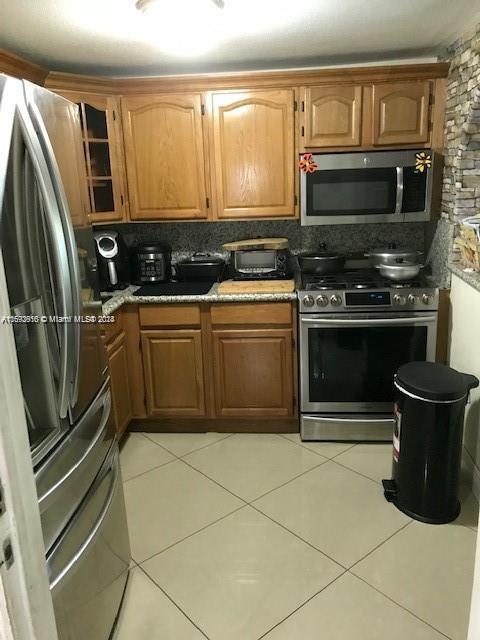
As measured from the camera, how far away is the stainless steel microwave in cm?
284

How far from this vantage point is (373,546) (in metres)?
2.11

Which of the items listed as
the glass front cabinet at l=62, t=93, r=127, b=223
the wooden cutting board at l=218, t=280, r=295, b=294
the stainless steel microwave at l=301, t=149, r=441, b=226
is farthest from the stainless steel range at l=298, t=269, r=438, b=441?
the glass front cabinet at l=62, t=93, r=127, b=223

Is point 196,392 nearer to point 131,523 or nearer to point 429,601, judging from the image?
point 131,523

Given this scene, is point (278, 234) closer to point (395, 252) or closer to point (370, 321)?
point (395, 252)

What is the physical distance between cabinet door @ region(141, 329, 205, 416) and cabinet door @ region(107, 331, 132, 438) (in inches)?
4.7

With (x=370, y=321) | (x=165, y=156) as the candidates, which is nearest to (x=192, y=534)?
(x=370, y=321)

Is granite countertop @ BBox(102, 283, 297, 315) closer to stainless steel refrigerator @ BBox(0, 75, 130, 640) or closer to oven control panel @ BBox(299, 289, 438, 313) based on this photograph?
oven control panel @ BBox(299, 289, 438, 313)

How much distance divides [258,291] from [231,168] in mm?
777

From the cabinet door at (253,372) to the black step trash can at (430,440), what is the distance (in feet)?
2.67

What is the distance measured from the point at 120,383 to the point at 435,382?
173 cm

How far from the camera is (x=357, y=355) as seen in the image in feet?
9.34

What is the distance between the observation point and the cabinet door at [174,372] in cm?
298

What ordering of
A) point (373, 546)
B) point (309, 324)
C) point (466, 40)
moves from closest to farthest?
1. point (373, 546)
2. point (466, 40)
3. point (309, 324)

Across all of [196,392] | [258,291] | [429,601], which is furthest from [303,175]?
[429,601]
